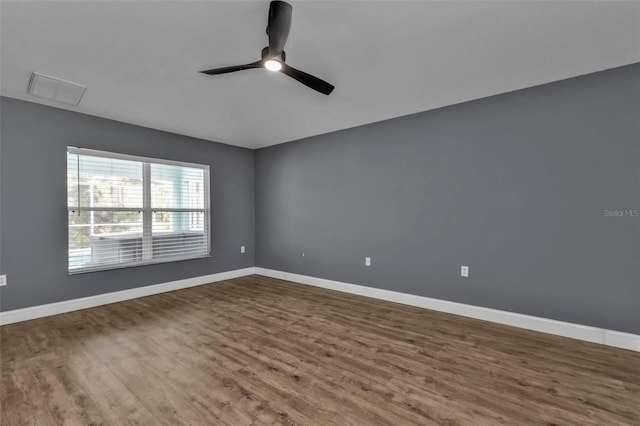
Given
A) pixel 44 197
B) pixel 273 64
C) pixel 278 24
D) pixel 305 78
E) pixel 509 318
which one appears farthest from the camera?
pixel 44 197

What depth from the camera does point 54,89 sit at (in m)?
2.87

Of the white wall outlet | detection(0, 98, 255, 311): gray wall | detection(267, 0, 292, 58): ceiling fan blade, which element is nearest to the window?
detection(0, 98, 255, 311): gray wall

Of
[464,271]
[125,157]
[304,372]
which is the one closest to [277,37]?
[304,372]

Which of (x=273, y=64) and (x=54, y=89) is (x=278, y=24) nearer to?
(x=273, y=64)

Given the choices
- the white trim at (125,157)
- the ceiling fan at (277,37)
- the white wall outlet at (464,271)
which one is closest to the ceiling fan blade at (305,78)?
the ceiling fan at (277,37)

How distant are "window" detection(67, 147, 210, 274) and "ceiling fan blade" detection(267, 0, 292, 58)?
10.3 feet

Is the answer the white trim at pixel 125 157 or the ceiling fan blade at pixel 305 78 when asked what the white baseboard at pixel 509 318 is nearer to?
the ceiling fan blade at pixel 305 78

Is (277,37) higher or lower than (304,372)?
higher

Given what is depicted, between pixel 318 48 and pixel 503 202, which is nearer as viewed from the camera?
pixel 318 48

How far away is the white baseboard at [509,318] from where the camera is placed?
8.18 feet

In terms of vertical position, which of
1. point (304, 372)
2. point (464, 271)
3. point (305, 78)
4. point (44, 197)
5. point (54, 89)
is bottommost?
point (304, 372)

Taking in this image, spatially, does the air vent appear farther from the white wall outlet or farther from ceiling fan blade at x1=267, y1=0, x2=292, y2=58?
the white wall outlet

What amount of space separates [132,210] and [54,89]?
5.42 feet

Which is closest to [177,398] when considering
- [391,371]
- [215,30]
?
[391,371]
